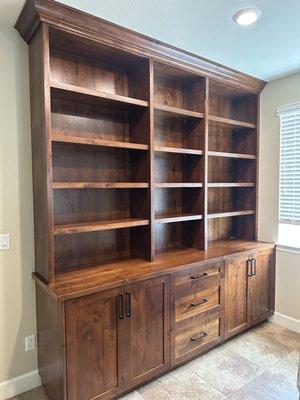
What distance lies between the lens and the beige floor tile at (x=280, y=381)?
6.56 feet

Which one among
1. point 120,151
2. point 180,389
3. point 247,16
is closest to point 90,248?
point 120,151

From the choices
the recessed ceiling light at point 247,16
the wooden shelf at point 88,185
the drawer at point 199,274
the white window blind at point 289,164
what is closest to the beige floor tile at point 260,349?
the drawer at point 199,274

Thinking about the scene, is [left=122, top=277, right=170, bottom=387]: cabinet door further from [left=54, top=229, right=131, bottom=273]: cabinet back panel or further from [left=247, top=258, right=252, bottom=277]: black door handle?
[left=247, top=258, right=252, bottom=277]: black door handle

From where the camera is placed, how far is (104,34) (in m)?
1.91

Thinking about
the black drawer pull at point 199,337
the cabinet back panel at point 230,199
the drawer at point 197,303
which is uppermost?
the cabinet back panel at point 230,199

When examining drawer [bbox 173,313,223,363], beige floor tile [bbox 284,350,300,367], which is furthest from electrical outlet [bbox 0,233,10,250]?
beige floor tile [bbox 284,350,300,367]

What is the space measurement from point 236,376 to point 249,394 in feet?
0.62

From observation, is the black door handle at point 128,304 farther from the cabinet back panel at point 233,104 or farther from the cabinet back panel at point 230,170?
the cabinet back panel at point 233,104

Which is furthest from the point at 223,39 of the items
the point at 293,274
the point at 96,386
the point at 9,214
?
the point at 96,386

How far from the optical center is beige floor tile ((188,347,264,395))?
6.91ft

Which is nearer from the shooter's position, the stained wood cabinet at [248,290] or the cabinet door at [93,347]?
the cabinet door at [93,347]

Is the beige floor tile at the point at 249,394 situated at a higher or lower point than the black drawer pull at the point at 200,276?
lower

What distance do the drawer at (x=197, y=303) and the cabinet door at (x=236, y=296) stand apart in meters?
0.15

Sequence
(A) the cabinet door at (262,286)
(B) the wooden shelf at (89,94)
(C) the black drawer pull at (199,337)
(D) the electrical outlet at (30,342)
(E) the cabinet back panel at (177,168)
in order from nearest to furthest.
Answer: (B) the wooden shelf at (89,94)
(D) the electrical outlet at (30,342)
(C) the black drawer pull at (199,337)
(E) the cabinet back panel at (177,168)
(A) the cabinet door at (262,286)
